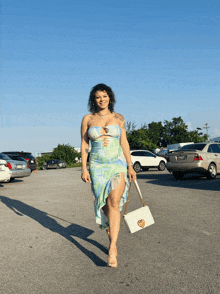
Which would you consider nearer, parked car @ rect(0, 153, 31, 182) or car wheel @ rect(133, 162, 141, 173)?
parked car @ rect(0, 153, 31, 182)

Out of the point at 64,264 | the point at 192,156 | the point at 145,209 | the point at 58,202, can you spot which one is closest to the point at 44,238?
the point at 64,264

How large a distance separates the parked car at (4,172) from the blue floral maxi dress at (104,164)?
1166 cm

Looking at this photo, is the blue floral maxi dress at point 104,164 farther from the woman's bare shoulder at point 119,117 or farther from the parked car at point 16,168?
the parked car at point 16,168

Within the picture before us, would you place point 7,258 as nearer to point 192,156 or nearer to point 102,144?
point 102,144

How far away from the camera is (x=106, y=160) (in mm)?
4059

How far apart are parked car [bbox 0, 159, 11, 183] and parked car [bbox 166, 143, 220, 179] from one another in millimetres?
7198

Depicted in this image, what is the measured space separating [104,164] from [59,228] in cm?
238

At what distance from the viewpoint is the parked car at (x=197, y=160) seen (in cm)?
1426

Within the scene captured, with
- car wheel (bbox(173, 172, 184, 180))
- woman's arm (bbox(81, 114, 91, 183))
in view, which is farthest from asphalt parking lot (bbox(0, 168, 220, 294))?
car wheel (bbox(173, 172, 184, 180))

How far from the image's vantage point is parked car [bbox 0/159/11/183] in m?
14.9

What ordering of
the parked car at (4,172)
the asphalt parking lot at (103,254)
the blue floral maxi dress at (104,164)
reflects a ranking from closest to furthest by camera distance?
the asphalt parking lot at (103,254), the blue floral maxi dress at (104,164), the parked car at (4,172)

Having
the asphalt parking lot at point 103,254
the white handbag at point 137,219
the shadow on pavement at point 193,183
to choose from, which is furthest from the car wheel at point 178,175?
the white handbag at point 137,219

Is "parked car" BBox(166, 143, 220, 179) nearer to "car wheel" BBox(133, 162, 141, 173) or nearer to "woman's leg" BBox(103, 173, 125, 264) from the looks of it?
"car wheel" BBox(133, 162, 141, 173)

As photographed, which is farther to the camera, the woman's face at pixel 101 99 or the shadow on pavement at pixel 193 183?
the shadow on pavement at pixel 193 183
